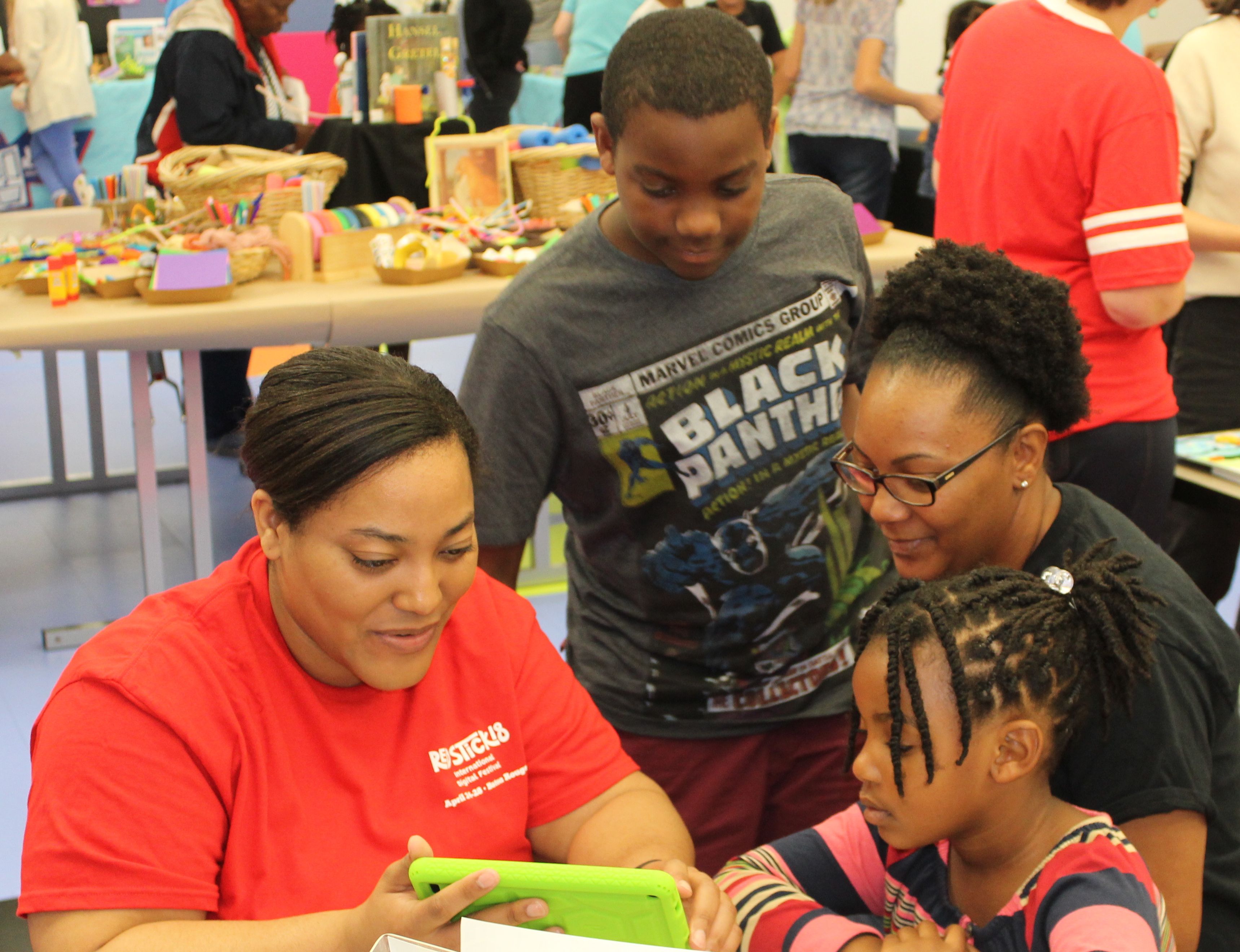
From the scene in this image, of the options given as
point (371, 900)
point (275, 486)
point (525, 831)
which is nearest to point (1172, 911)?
point (525, 831)

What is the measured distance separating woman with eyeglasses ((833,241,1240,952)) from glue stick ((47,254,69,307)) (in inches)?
103

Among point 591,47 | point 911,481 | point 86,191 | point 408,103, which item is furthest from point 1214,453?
point 86,191

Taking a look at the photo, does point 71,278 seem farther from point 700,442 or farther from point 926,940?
point 926,940

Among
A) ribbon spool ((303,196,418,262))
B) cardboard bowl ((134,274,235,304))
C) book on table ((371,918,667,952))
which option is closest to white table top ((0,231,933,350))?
cardboard bowl ((134,274,235,304))

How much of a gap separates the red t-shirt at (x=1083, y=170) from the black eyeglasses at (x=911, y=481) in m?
0.78

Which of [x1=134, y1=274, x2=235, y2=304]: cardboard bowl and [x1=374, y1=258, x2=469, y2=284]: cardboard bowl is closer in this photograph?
[x1=134, y1=274, x2=235, y2=304]: cardboard bowl

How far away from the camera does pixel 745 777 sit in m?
1.84

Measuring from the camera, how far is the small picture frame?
4.11 meters

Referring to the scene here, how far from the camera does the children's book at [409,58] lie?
14.9 feet

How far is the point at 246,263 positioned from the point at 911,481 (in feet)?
8.83

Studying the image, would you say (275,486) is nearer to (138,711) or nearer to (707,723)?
(138,711)

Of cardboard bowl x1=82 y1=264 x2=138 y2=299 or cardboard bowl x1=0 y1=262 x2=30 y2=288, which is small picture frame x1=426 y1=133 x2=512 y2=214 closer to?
cardboard bowl x1=82 y1=264 x2=138 y2=299

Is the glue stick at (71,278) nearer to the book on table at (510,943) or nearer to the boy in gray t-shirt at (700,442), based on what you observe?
the boy in gray t-shirt at (700,442)

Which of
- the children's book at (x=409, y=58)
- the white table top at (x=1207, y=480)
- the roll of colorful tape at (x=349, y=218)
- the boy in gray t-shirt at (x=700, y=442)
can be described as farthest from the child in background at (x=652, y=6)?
the boy in gray t-shirt at (x=700, y=442)
